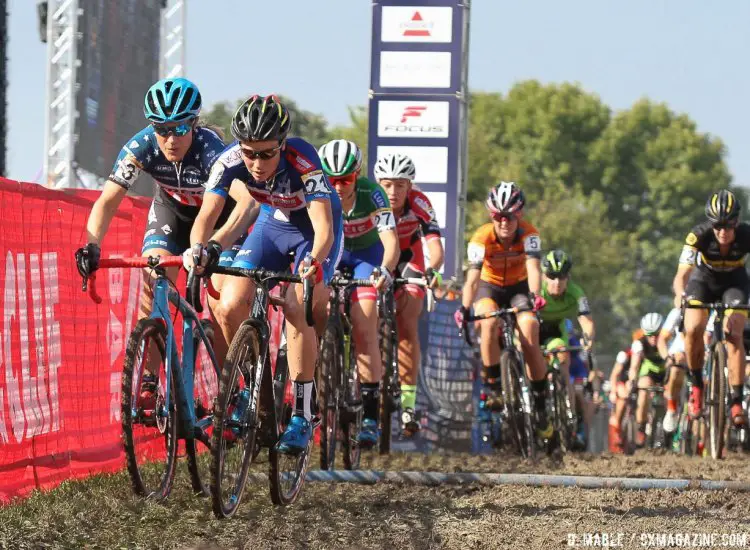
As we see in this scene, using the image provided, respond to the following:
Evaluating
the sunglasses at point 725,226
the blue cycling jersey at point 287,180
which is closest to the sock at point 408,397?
the sunglasses at point 725,226

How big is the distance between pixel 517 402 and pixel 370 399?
250cm

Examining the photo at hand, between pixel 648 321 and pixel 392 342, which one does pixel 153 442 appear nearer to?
pixel 392 342

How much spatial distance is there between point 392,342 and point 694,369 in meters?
3.21

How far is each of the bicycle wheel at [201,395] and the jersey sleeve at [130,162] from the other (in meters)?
0.85

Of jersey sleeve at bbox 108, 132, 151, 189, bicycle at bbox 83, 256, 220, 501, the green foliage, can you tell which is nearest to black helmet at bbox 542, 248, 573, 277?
jersey sleeve at bbox 108, 132, 151, 189

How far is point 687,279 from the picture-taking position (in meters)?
13.9

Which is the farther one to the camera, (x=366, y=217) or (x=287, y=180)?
(x=366, y=217)

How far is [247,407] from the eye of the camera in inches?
307

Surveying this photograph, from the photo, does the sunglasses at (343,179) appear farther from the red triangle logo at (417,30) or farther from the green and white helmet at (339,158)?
the red triangle logo at (417,30)

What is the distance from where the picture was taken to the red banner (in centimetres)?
848

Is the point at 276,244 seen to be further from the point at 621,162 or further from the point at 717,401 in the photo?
the point at 621,162

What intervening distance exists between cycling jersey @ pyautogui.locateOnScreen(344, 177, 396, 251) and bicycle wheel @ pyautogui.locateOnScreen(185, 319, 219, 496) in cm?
286

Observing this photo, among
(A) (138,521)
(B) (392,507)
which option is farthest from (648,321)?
(A) (138,521)

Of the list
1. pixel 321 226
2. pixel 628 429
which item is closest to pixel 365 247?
pixel 321 226
